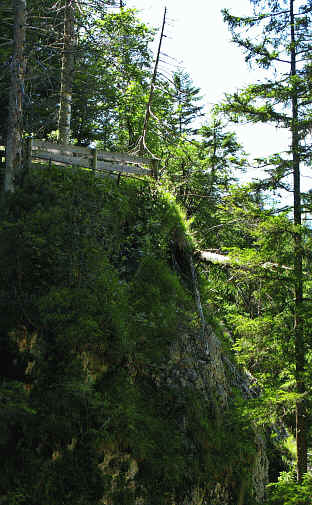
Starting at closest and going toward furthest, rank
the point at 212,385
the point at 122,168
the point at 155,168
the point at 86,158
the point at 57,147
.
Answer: the point at 212,385 < the point at 57,147 < the point at 86,158 < the point at 122,168 < the point at 155,168

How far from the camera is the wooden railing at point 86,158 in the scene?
1157 centimetres

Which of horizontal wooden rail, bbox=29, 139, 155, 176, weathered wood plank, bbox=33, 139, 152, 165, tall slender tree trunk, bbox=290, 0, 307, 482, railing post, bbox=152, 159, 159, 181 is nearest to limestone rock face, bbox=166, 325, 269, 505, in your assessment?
tall slender tree trunk, bbox=290, 0, 307, 482

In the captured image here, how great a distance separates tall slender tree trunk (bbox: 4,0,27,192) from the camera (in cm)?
1132

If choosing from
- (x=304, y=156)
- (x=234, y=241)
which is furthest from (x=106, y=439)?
(x=234, y=241)

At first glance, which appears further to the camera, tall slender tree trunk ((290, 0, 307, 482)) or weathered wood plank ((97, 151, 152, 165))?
weathered wood plank ((97, 151, 152, 165))

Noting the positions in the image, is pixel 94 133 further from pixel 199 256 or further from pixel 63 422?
pixel 63 422

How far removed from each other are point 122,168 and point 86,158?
1157 mm

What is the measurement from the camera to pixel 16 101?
1148cm

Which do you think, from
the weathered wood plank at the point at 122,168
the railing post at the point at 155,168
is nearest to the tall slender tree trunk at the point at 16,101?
the weathered wood plank at the point at 122,168

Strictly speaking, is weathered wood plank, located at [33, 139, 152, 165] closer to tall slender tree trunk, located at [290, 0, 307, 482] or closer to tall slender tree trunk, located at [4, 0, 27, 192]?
tall slender tree trunk, located at [4, 0, 27, 192]

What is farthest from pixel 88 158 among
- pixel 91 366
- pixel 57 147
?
pixel 91 366

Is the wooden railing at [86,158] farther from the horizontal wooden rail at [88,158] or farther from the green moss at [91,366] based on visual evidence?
the green moss at [91,366]

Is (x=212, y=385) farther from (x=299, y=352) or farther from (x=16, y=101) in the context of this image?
(x=16, y=101)

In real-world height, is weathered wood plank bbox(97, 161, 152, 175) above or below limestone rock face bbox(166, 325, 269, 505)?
above
